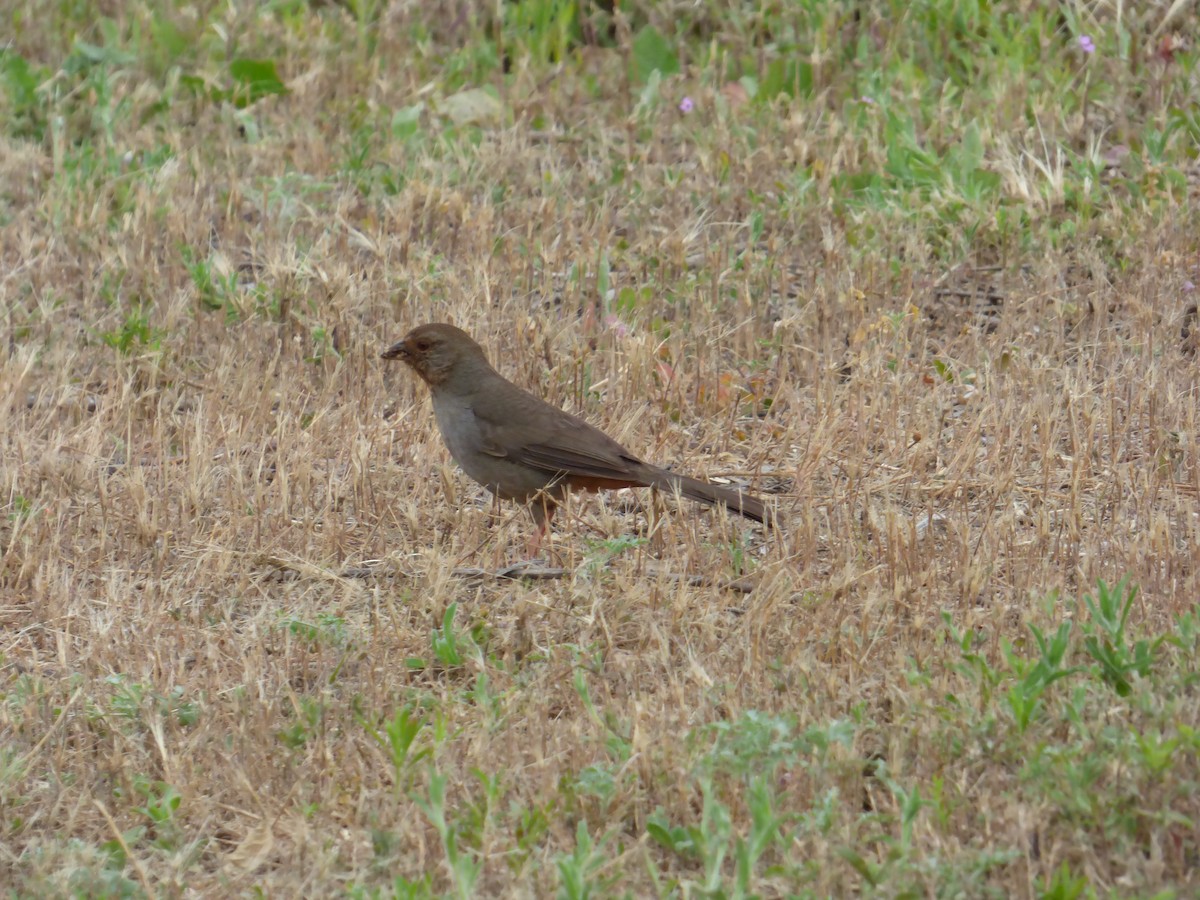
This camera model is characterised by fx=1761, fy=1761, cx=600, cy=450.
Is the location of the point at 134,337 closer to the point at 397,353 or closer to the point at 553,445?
the point at 397,353

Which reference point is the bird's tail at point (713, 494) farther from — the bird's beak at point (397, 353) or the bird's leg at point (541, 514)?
the bird's beak at point (397, 353)

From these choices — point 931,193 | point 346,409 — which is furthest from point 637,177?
point 346,409

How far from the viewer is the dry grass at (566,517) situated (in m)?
4.16

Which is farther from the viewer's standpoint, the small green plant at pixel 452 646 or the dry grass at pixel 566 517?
the small green plant at pixel 452 646

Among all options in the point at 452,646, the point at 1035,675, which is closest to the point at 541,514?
the point at 452,646

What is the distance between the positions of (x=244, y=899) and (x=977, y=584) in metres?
2.40

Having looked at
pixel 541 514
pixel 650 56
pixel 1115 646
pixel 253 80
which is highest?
pixel 1115 646

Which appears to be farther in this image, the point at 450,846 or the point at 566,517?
the point at 566,517

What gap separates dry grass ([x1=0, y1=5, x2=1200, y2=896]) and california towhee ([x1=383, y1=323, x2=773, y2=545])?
0.51 ft

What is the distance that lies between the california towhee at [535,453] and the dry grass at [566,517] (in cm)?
16

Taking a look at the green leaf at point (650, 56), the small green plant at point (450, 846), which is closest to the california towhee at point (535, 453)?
the small green plant at point (450, 846)

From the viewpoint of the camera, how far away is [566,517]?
6.35 meters

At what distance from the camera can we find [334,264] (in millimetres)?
8109

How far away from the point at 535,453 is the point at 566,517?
30cm
